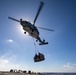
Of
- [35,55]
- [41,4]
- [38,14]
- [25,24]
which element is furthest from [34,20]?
[35,55]

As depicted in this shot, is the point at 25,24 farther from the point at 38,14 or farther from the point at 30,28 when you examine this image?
the point at 38,14

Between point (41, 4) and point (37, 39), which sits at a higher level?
point (41, 4)

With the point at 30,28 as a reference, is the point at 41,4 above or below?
above

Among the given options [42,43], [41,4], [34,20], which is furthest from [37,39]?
[41,4]

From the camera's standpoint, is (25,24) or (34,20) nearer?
(25,24)

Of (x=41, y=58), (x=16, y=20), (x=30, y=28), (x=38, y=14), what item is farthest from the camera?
(x=38, y=14)

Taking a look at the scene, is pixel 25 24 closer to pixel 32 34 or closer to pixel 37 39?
pixel 32 34

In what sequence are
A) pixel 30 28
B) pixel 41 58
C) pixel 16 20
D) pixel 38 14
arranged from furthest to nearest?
pixel 38 14, pixel 16 20, pixel 30 28, pixel 41 58

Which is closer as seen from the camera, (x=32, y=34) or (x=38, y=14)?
(x=32, y=34)

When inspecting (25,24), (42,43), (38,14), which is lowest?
(42,43)
